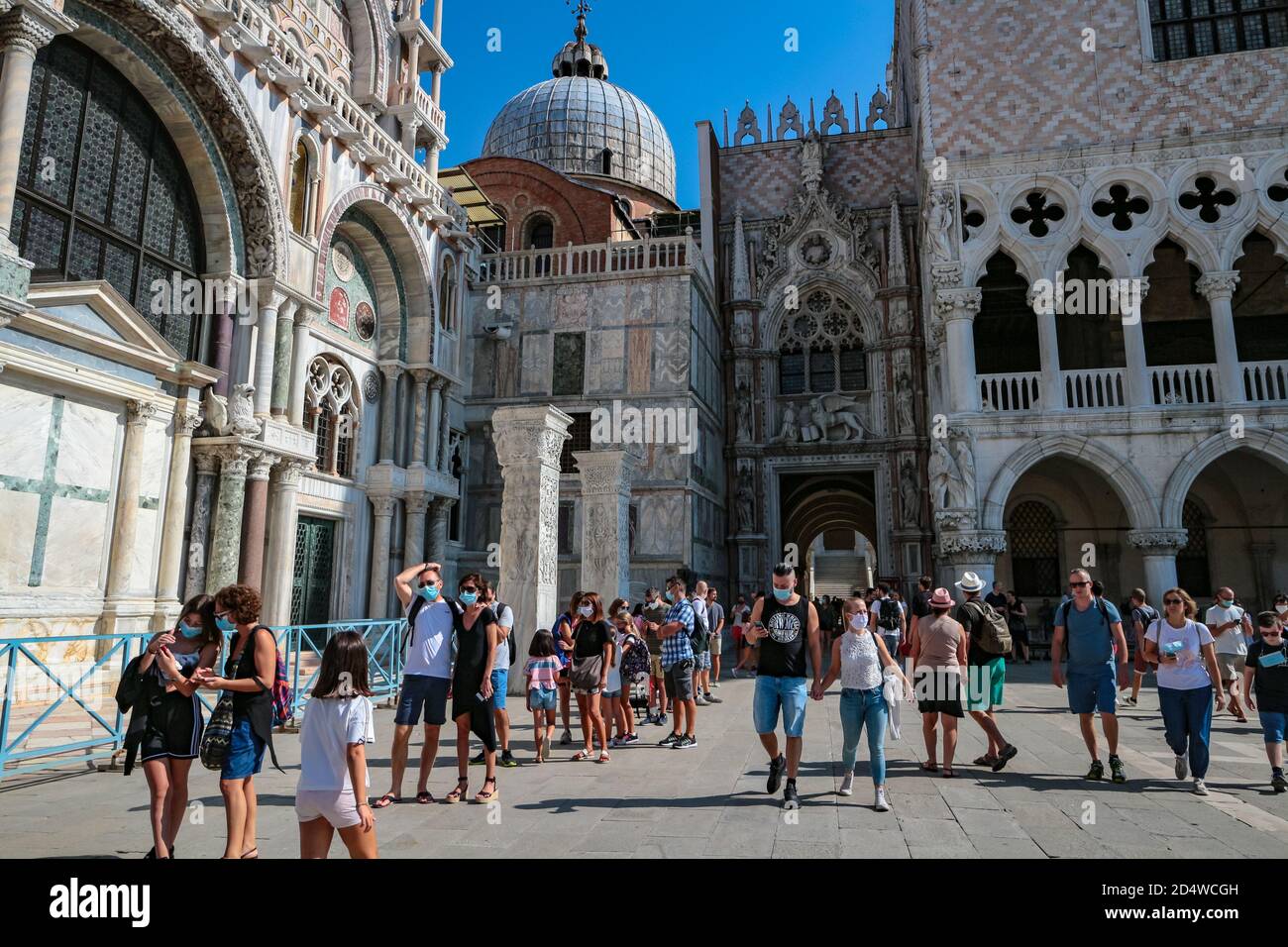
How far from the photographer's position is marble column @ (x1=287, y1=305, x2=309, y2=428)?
15297 mm

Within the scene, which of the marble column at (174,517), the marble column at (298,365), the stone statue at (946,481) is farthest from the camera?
the stone statue at (946,481)

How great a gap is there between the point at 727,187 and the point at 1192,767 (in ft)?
85.6

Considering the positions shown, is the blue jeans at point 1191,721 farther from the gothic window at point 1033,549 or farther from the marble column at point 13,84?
the gothic window at point 1033,549

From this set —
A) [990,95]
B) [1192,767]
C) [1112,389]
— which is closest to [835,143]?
[990,95]

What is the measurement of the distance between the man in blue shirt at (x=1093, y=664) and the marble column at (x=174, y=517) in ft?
41.3

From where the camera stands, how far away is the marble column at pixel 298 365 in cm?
1530

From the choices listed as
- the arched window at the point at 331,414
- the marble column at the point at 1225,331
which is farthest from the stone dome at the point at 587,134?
the marble column at the point at 1225,331

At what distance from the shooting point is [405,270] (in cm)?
1981

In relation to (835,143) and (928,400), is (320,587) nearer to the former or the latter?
(928,400)

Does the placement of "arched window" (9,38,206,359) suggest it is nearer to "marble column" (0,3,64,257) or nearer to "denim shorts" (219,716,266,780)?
"marble column" (0,3,64,257)

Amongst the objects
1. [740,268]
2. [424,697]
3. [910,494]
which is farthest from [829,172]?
[424,697]

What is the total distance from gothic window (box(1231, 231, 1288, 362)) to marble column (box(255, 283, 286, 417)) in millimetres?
23447

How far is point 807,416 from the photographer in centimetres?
2633

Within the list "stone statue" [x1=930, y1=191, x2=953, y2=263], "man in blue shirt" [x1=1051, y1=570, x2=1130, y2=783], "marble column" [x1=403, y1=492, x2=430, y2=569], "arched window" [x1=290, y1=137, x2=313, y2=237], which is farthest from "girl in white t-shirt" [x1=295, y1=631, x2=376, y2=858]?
"stone statue" [x1=930, y1=191, x2=953, y2=263]
